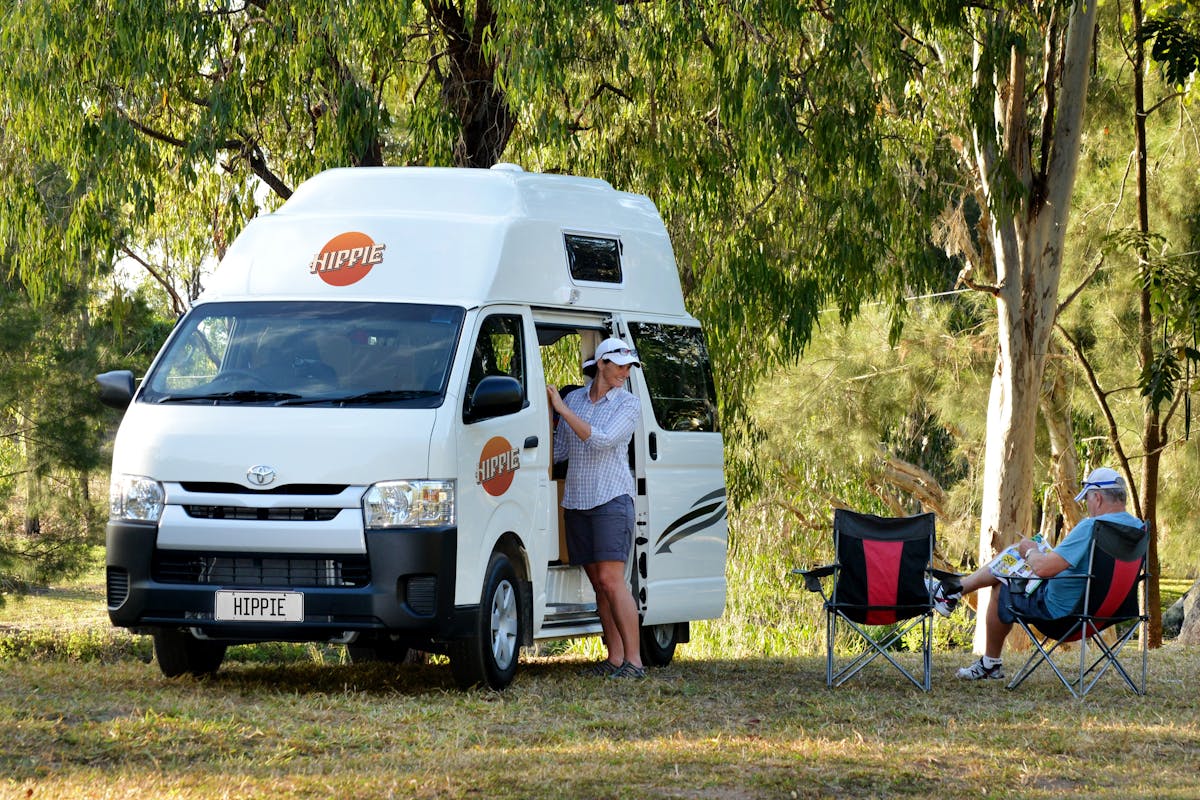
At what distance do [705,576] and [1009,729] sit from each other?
3.24 m

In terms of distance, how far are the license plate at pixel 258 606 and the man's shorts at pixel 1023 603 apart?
4030 millimetres

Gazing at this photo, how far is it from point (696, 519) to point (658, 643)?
86 centimetres

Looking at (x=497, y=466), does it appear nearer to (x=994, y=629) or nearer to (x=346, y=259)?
(x=346, y=259)

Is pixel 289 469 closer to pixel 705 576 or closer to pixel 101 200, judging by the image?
pixel 705 576

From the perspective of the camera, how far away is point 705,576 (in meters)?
10.4

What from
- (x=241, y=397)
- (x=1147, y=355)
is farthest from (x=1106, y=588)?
(x=1147, y=355)

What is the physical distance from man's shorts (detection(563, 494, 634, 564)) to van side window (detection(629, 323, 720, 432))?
1.02 meters

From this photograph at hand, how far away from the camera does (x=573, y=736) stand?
22.6 feet

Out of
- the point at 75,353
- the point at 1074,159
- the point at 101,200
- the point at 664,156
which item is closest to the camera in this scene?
the point at 101,200

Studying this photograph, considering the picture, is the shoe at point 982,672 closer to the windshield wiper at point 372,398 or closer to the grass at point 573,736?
the grass at point 573,736

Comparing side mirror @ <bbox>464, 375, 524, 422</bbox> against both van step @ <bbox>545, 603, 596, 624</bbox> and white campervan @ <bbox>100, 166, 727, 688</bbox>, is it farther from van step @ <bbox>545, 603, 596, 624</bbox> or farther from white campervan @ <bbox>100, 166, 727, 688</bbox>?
van step @ <bbox>545, 603, 596, 624</bbox>

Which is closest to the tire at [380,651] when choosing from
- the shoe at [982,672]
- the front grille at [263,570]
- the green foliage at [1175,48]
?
the front grille at [263,570]

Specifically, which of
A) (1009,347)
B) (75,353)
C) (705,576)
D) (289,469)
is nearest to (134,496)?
(289,469)

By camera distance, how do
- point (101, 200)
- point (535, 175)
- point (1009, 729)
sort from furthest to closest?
point (101, 200), point (535, 175), point (1009, 729)
